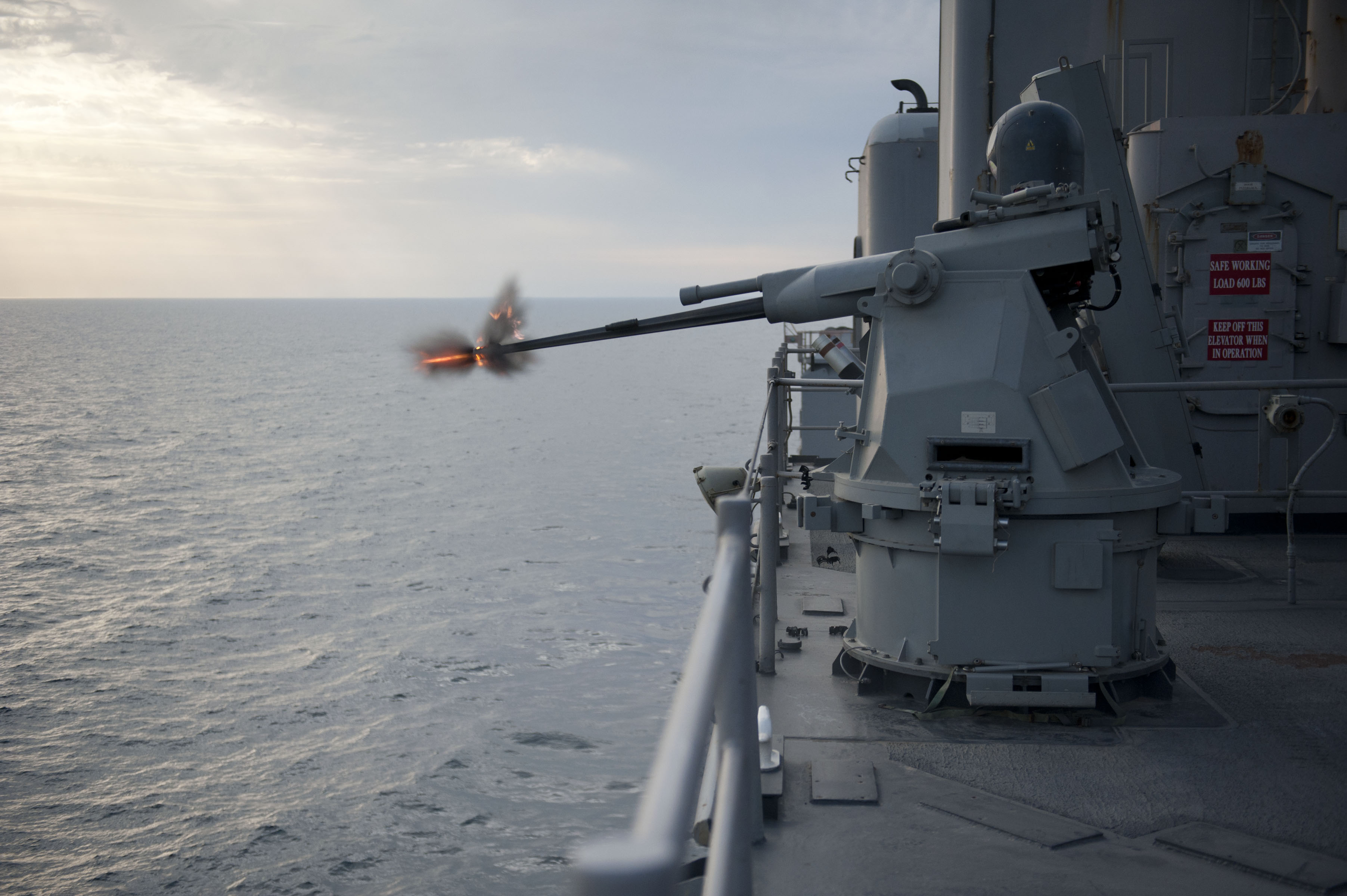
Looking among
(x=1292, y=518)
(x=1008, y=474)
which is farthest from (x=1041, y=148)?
(x=1292, y=518)

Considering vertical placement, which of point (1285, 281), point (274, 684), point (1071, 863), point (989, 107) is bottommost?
point (274, 684)

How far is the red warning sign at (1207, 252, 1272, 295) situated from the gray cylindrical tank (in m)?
6.64

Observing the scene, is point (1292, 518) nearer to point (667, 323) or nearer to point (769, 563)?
point (769, 563)

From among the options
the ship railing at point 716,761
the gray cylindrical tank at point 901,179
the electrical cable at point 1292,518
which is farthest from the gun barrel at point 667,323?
the gray cylindrical tank at point 901,179

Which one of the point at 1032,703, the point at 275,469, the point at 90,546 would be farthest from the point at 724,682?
the point at 275,469

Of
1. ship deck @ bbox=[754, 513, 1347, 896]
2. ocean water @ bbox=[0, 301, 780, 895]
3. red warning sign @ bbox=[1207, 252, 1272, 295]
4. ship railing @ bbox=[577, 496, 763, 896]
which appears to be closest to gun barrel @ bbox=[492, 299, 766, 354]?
ocean water @ bbox=[0, 301, 780, 895]

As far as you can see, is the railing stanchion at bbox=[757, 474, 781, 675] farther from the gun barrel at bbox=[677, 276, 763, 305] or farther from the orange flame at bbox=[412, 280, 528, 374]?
the orange flame at bbox=[412, 280, 528, 374]

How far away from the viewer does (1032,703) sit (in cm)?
498

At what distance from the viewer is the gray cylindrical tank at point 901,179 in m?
16.2

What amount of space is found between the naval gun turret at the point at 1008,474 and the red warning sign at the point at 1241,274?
4.83 meters

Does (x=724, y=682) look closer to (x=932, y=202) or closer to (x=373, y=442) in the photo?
(x=932, y=202)

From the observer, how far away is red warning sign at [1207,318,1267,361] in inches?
373

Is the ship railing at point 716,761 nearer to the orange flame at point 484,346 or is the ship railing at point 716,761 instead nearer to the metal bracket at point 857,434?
the metal bracket at point 857,434

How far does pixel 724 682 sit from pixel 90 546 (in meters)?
30.0
